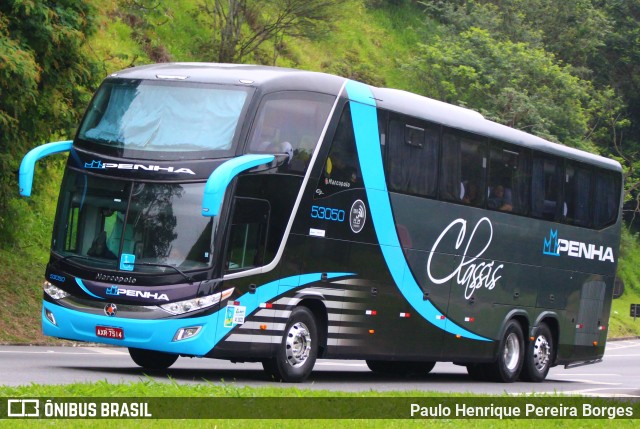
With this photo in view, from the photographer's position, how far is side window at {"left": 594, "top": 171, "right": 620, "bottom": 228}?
2427cm

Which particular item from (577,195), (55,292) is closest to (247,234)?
(55,292)

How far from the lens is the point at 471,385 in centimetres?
2088

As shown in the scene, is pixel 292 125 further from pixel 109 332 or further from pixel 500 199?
pixel 500 199

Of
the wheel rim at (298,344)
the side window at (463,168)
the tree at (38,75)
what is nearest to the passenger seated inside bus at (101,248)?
the wheel rim at (298,344)

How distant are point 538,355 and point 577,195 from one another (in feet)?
10.4

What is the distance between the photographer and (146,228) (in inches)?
607

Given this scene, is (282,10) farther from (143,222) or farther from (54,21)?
(143,222)

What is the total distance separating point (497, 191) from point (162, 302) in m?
7.96

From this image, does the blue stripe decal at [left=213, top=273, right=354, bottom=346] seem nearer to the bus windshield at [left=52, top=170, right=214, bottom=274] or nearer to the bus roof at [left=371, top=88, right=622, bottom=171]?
the bus windshield at [left=52, top=170, right=214, bottom=274]

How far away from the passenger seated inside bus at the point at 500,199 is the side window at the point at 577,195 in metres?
2.11

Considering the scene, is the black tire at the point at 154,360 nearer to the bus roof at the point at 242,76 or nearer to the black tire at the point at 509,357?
the bus roof at the point at 242,76

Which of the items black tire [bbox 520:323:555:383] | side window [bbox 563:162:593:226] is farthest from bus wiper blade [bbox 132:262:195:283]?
side window [bbox 563:162:593:226]

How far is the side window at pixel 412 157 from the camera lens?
18359mm

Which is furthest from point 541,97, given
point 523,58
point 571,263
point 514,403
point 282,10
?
point 514,403
